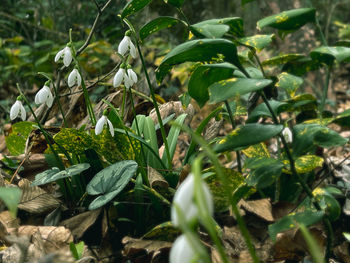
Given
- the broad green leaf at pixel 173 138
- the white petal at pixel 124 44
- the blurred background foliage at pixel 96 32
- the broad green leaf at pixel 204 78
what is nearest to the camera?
the broad green leaf at pixel 204 78

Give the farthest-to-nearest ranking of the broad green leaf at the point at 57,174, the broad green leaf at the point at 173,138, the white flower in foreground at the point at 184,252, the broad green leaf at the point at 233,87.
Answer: the broad green leaf at the point at 173,138, the broad green leaf at the point at 57,174, the broad green leaf at the point at 233,87, the white flower in foreground at the point at 184,252

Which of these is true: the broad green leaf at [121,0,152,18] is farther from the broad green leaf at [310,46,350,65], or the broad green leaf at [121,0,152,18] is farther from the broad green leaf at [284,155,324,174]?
the broad green leaf at [284,155,324,174]

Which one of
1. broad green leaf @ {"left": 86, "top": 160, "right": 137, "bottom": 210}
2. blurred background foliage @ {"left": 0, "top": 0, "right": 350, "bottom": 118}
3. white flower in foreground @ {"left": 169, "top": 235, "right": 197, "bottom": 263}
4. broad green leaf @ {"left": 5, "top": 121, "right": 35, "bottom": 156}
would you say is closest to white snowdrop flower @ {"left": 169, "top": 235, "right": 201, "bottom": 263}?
white flower in foreground @ {"left": 169, "top": 235, "right": 197, "bottom": 263}

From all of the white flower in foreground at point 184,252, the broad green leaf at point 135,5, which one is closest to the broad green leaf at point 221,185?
the broad green leaf at point 135,5

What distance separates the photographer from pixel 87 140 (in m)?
1.51

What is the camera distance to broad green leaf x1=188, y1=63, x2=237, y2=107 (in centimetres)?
103

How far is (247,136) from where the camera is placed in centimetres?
97

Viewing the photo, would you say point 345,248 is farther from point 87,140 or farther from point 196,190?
point 196,190

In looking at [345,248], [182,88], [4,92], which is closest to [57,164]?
[345,248]

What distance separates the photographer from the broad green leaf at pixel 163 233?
1.27m

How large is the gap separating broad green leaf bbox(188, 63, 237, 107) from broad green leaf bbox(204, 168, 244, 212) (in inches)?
14.7

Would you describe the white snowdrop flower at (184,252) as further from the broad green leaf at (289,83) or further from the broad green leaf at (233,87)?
the broad green leaf at (289,83)

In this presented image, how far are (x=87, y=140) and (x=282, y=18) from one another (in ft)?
2.74

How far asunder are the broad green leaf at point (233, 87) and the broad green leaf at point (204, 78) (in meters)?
0.04
